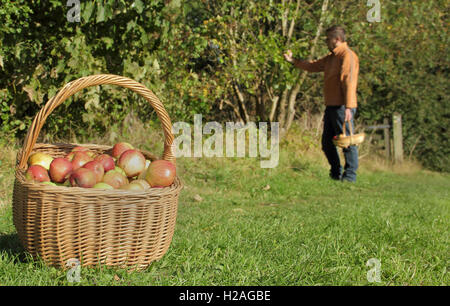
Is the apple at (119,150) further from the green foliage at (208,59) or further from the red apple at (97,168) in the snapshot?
the green foliage at (208,59)

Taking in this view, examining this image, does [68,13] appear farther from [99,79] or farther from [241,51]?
[241,51]

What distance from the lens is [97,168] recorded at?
7.25 feet

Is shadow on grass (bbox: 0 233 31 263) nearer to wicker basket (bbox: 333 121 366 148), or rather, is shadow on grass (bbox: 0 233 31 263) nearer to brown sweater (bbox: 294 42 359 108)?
wicker basket (bbox: 333 121 366 148)

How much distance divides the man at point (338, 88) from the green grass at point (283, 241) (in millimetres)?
663

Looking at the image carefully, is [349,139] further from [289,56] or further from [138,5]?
[138,5]

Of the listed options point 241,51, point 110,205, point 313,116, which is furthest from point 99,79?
point 313,116

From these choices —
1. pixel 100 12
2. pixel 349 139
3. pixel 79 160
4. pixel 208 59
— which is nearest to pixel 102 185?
pixel 79 160

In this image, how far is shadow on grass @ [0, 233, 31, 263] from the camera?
7.13 feet

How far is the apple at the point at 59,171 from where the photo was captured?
87.4 inches

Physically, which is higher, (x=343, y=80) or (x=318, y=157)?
(x=343, y=80)

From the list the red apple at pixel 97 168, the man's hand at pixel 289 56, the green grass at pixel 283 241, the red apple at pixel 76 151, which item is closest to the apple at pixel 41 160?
the red apple at pixel 76 151

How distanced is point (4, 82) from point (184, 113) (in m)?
2.47

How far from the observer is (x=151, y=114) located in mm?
6273

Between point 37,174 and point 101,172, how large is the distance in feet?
1.03
